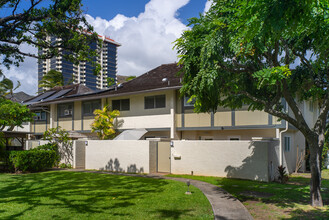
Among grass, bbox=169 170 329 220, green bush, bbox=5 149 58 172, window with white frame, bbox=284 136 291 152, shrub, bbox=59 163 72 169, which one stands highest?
window with white frame, bbox=284 136 291 152

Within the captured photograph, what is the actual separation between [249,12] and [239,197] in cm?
746

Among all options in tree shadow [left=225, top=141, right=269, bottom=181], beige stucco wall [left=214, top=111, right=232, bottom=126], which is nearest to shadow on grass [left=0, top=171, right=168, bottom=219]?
tree shadow [left=225, top=141, right=269, bottom=181]

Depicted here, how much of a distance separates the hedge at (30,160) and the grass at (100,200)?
3638mm

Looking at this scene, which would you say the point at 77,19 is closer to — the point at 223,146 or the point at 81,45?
the point at 81,45

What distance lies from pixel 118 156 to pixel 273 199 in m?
10.9

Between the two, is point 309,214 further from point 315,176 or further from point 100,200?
point 100,200

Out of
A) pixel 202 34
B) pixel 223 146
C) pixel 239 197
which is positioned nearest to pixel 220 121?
pixel 223 146

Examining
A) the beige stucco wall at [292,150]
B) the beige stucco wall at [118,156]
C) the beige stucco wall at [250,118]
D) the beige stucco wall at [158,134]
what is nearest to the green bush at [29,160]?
the beige stucco wall at [118,156]

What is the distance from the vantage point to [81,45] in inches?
496

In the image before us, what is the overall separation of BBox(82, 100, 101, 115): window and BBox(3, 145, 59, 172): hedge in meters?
6.37

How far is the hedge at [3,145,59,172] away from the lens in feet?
59.1

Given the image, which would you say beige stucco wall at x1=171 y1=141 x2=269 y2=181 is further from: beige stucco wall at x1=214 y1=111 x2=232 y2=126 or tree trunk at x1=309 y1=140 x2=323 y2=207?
tree trunk at x1=309 y1=140 x2=323 y2=207

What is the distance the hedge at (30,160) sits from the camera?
18000 mm

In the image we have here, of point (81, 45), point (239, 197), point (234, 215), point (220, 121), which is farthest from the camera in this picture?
point (220, 121)
